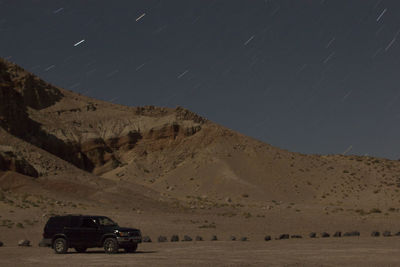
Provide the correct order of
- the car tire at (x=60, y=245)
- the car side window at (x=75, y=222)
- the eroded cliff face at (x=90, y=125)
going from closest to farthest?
the car tire at (x=60, y=245) → the car side window at (x=75, y=222) → the eroded cliff face at (x=90, y=125)

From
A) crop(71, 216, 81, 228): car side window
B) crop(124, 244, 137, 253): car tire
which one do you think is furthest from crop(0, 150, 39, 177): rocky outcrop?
crop(124, 244, 137, 253): car tire

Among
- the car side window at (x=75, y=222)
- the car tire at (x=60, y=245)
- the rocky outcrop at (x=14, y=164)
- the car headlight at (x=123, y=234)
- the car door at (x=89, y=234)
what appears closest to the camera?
the car headlight at (x=123, y=234)

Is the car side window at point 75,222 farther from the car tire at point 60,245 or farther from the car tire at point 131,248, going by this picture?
the car tire at point 131,248

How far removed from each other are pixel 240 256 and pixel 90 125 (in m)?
76.0

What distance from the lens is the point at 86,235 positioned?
63.9 feet

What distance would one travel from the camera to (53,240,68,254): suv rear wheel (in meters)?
19.5

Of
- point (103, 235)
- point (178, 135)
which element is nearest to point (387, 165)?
point (178, 135)

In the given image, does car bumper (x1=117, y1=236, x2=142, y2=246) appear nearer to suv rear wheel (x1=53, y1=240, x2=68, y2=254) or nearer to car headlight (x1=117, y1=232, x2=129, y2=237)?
car headlight (x1=117, y1=232, x2=129, y2=237)

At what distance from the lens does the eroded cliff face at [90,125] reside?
8050cm

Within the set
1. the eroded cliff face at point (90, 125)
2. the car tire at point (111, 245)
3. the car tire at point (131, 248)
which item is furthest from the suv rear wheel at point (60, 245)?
the eroded cliff face at point (90, 125)

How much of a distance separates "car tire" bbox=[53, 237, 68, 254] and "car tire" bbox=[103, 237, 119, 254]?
162cm

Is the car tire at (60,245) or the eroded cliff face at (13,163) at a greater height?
the eroded cliff face at (13,163)

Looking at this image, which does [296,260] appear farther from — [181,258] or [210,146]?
[210,146]

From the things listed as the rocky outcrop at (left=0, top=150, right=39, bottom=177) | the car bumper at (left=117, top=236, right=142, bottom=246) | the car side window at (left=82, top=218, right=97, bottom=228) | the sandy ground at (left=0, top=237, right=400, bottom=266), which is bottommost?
the sandy ground at (left=0, top=237, right=400, bottom=266)
